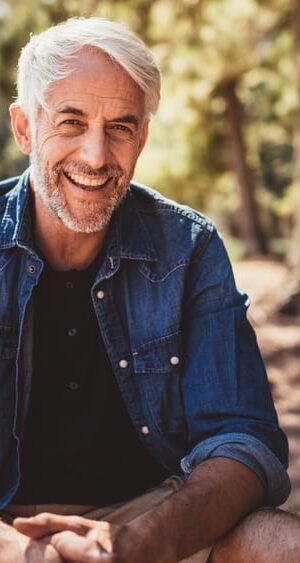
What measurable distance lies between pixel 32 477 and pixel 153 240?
2.72 ft

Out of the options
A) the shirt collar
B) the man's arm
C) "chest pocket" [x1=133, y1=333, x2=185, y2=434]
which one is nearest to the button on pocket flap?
"chest pocket" [x1=133, y1=333, x2=185, y2=434]

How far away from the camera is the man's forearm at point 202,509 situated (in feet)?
5.45

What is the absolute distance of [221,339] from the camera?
208 centimetres

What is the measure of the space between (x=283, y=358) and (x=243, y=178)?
1326 cm

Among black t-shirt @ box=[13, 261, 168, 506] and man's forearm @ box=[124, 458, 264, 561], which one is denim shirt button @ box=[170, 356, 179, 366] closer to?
black t-shirt @ box=[13, 261, 168, 506]

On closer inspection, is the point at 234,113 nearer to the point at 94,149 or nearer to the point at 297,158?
the point at 297,158

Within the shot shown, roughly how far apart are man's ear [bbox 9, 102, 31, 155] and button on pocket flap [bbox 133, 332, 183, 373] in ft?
2.53

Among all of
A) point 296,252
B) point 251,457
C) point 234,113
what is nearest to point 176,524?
point 251,457

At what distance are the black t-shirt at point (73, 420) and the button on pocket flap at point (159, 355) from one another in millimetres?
99

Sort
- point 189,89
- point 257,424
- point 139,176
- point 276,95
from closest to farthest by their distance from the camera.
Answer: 1. point 257,424
2. point 189,89
3. point 276,95
4. point 139,176

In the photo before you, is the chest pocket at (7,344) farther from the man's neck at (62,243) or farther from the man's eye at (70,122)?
the man's eye at (70,122)

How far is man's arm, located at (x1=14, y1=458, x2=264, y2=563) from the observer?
5.25ft

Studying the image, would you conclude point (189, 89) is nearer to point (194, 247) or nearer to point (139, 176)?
point (139, 176)

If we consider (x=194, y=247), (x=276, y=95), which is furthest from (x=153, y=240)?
(x=276, y=95)
